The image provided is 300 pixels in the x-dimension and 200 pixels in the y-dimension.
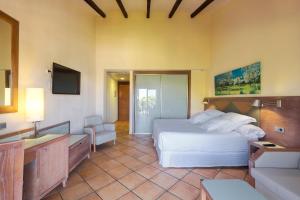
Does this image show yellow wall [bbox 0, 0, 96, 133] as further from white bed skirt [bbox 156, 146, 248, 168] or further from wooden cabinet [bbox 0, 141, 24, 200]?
white bed skirt [bbox 156, 146, 248, 168]

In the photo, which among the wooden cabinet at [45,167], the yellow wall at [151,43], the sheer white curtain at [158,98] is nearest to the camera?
the wooden cabinet at [45,167]

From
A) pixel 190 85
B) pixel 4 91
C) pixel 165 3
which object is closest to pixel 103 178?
pixel 4 91

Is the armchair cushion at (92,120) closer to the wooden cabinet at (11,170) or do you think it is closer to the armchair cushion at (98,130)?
the armchair cushion at (98,130)

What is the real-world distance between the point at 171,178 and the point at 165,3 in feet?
13.4

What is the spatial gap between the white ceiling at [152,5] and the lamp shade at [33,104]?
306 centimetres

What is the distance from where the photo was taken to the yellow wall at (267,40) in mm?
2062

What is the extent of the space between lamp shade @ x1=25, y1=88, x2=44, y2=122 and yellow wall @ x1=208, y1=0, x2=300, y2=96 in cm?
328

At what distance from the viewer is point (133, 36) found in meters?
4.58

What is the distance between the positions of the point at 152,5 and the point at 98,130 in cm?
358

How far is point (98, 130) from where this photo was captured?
379cm

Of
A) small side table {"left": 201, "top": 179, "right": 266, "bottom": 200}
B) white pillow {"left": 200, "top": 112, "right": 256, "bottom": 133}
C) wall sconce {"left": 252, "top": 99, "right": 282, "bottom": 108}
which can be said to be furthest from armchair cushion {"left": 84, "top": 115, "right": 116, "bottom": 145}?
wall sconce {"left": 252, "top": 99, "right": 282, "bottom": 108}

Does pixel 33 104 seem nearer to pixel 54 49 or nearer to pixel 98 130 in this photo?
pixel 54 49

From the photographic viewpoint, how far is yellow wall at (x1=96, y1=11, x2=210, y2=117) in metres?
4.57

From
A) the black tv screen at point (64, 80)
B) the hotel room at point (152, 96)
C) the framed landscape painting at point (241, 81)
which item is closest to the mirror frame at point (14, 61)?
the hotel room at point (152, 96)
